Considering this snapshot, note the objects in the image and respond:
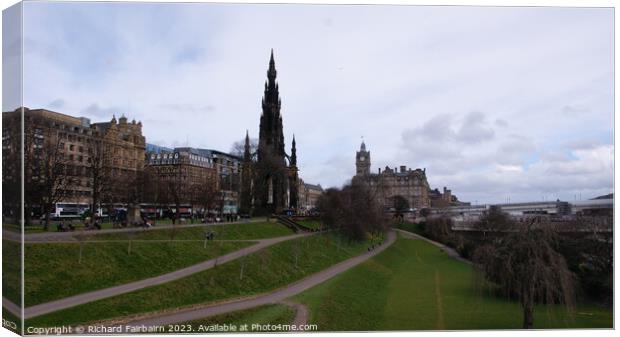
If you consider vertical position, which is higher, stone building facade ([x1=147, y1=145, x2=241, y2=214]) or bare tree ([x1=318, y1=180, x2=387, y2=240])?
stone building facade ([x1=147, y1=145, x2=241, y2=214])

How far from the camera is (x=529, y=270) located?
70.0ft

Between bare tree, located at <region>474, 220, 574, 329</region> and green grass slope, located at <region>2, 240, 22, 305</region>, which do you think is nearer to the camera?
green grass slope, located at <region>2, 240, 22, 305</region>

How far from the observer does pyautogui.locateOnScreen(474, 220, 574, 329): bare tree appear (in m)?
21.1

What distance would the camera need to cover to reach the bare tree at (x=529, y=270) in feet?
69.3

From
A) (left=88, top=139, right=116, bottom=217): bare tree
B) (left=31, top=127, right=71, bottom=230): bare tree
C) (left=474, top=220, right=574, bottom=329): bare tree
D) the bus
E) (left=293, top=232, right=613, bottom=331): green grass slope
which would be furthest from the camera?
the bus

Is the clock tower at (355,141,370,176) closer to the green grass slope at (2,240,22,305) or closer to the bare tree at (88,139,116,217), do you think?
the bare tree at (88,139,116,217)

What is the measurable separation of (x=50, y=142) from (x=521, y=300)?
22.5m

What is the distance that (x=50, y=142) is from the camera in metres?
26.3

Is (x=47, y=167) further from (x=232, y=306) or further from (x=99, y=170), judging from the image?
(x=99, y=170)

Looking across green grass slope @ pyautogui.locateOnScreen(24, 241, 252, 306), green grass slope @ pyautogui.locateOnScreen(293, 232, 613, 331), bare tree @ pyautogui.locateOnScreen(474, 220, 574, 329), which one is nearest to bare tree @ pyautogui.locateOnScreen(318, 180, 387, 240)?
green grass slope @ pyautogui.locateOnScreen(293, 232, 613, 331)

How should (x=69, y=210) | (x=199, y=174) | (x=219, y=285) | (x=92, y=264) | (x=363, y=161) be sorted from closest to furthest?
(x=92, y=264)
(x=219, y=285)
(x=69, y=210)
(x=199, y=174)
(x=363, y=161)

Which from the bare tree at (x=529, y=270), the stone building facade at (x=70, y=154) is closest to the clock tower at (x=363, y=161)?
the stone building facade at (x=70, y=154)

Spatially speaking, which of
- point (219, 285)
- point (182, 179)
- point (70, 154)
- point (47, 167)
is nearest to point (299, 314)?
point (219, 285)

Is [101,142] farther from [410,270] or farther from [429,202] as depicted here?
[429,202]
